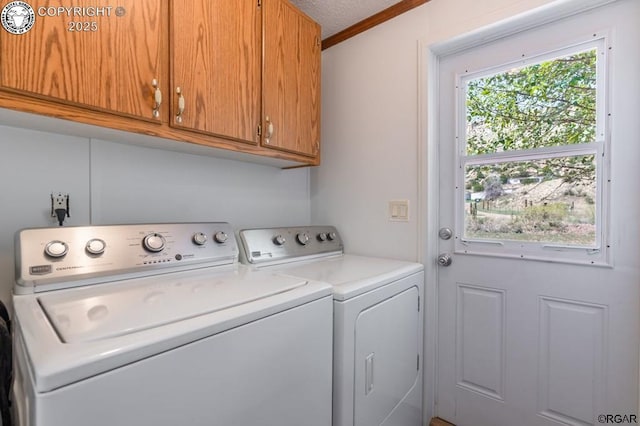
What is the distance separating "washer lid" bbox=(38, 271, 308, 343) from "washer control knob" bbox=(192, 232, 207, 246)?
0.15 meters

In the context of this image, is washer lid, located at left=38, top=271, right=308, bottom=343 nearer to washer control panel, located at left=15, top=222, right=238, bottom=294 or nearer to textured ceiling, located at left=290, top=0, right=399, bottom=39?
washer control panel, located at left=15, top=222, right=238, bottom=294

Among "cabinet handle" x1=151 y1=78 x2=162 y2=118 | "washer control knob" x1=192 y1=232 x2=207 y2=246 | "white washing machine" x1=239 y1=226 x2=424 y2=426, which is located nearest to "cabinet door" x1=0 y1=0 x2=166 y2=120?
"cabinet handle" x1=151 y1=78 x2=162 y2=118

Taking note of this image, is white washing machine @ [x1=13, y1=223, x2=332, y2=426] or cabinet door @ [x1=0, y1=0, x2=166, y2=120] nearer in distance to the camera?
white washing machine @ [x1=13, y1=223, x2=332, y2=426]

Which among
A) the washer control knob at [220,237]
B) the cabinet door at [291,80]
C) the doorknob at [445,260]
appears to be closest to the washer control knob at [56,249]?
the washer control knob at [220,237]

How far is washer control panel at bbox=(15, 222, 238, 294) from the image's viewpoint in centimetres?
90

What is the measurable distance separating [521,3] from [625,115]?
65 centimetres

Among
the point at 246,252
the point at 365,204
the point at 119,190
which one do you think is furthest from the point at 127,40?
the point at 365,204

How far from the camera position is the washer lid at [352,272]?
1133 mm

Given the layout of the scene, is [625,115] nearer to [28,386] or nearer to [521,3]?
[521,3]

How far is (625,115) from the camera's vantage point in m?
1.22

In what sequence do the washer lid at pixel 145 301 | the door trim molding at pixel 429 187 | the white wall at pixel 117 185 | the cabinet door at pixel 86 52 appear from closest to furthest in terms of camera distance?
the washer lid at pixel 145 301
the cabinet door at pixel 86 52
the white wall at pixel 117 185
the door trim molding at pixel 429 187

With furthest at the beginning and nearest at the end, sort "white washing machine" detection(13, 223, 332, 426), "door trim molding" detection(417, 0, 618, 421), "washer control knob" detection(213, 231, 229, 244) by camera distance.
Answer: "door trim molding" detection(417, 0, 618, 421), "washer control knob" detection(213, 231, 229, 244), "white washing machine" detection(13, 223, 332, 426)

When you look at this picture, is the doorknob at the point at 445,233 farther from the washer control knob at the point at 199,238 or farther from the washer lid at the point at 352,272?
the washer control knob at the point at 199,238

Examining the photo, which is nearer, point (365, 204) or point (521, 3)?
point (521, 3)
